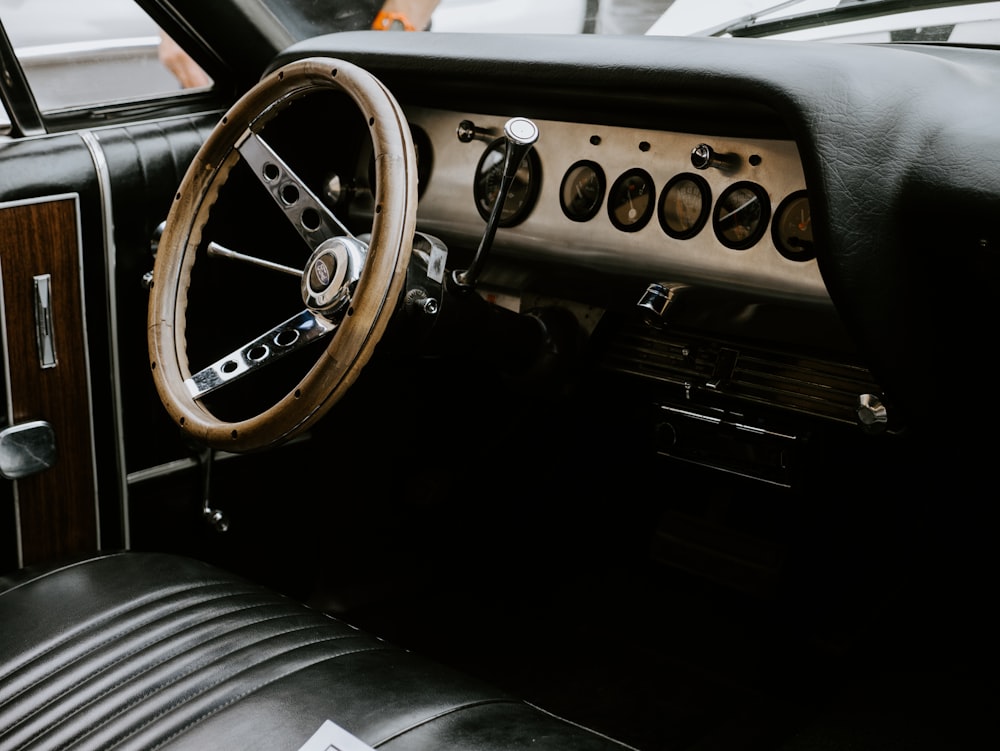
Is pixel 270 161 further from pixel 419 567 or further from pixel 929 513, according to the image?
pixel 929 513

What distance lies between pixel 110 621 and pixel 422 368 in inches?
38.2

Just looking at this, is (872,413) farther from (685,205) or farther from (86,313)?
(86,313)

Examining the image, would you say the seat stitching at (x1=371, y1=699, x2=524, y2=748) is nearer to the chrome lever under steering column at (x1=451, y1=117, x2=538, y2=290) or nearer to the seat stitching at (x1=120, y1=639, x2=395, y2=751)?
the seat stitching at (x1=120, y1=639, x2=395, y2=751)

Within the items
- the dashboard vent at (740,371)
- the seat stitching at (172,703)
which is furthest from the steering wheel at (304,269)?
the dashboard vent at (740,371)

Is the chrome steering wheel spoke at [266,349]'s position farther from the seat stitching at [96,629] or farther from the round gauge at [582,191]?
the round gauge at [582,191]

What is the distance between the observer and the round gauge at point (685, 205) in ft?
4.65

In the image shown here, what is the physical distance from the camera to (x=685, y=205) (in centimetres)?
145

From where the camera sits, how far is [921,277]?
3.99 ft

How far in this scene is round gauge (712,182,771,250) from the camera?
53.6 inches

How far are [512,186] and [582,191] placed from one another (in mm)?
134

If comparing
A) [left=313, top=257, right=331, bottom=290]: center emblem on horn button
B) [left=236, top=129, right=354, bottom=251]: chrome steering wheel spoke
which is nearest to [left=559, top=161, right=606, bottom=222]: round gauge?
[left=236, top=129, right=354, bottom=251]: chrome steering wheel spoke

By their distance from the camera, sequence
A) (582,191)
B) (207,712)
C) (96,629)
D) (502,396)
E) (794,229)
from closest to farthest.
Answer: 1. (207,712)
2. (96,629)
3. (794,229)
4. (582,191)
5. (502,396)

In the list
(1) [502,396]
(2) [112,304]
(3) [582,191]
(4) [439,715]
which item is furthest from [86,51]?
(4) [439,715]

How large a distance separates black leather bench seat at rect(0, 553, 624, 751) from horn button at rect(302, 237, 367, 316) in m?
0.39
